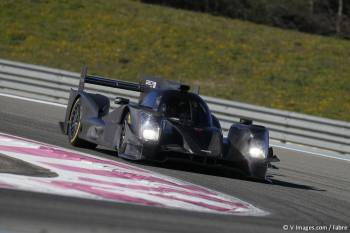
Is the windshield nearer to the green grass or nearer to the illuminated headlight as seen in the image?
the illuminated headlight

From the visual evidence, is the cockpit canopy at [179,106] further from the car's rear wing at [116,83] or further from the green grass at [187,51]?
the green grass at [187,51]

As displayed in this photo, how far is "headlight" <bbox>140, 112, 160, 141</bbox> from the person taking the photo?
35.8ft

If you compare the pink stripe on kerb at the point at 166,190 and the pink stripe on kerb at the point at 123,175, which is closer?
the pink stripe on kerb at the point at 166,190

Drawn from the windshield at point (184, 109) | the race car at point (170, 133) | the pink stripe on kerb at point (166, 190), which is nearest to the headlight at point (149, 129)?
the race car at point (170, 133)

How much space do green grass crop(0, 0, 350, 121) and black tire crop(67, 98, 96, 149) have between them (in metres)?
11.3

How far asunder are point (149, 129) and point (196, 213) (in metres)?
3.49

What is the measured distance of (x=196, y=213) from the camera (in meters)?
7.55

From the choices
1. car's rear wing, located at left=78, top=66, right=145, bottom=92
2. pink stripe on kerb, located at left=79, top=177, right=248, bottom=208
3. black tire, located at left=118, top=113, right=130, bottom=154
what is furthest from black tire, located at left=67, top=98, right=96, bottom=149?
pink stripe on kerb, located at left=79, top=177, right=248, bottom=208

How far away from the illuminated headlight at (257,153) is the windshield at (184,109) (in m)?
0.75

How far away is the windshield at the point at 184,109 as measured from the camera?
38.2ft

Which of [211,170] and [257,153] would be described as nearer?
[257,153]

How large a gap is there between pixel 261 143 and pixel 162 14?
69.4ft

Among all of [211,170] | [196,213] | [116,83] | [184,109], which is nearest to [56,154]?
[184,109]

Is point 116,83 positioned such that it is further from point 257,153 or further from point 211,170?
point 257,153
